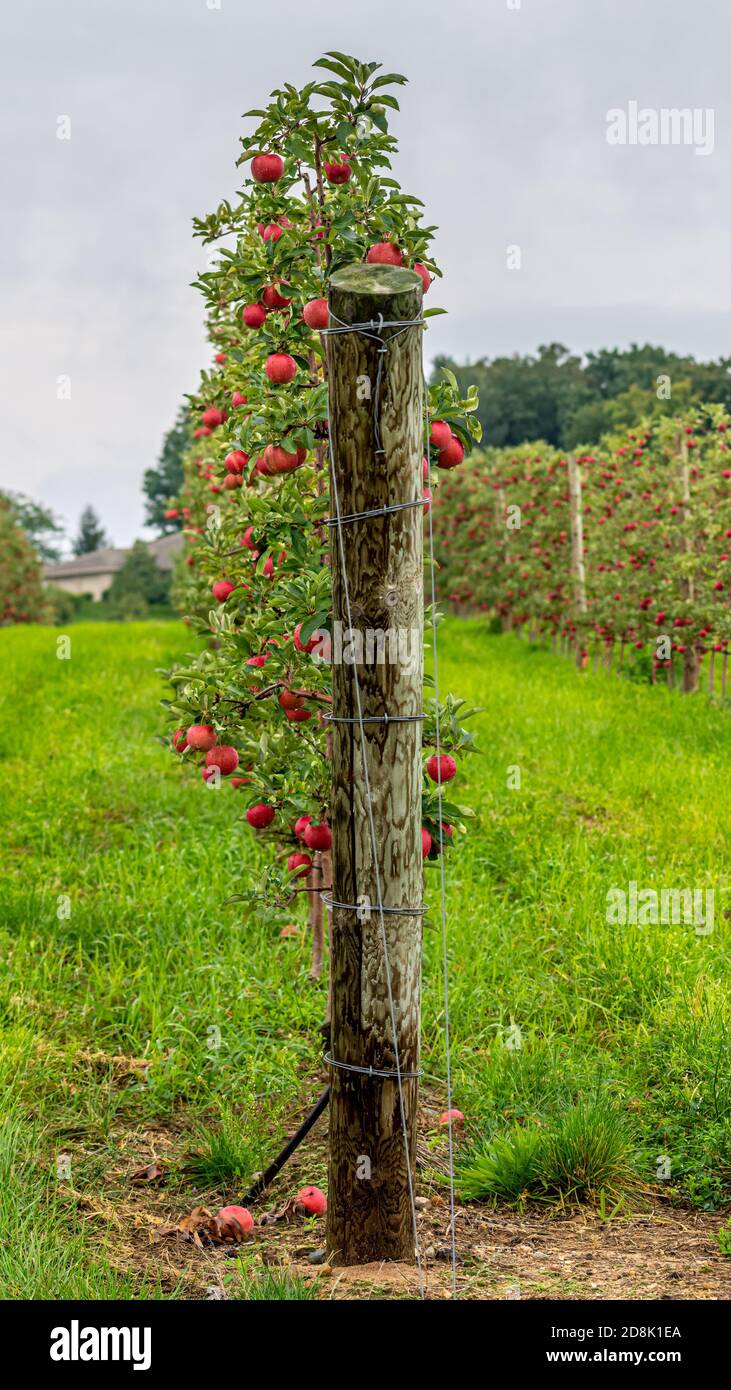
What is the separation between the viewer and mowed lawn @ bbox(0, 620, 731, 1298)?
3.61 meters

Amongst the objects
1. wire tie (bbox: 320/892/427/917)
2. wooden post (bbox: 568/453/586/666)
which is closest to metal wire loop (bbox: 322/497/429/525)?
wire tie (bbox: 320/892/427/917)

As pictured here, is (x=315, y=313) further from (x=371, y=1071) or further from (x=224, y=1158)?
(x=224, y=1158)

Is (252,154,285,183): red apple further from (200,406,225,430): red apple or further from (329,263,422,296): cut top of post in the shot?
(200,406,225,430): red apple

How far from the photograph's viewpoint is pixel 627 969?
4.71 meters

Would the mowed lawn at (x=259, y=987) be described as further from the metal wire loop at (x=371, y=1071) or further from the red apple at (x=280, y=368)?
the red apple at (x=280, y=368)

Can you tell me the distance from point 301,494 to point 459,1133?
2137mm

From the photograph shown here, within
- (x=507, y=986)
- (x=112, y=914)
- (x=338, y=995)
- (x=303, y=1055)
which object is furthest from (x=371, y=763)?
(x=112, y=914)

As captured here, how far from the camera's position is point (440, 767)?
132 inches

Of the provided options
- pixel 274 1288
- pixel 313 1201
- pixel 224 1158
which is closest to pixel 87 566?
pixel 224 1158

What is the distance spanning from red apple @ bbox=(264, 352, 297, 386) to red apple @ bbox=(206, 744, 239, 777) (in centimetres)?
115

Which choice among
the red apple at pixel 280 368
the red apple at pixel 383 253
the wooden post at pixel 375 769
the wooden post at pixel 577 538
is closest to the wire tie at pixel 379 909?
the wooden post at pixel 375 769

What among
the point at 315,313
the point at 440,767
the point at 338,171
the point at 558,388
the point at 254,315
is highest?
the point at 558,388

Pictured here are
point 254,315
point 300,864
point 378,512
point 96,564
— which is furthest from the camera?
point 96,564

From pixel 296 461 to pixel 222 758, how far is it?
94cm
